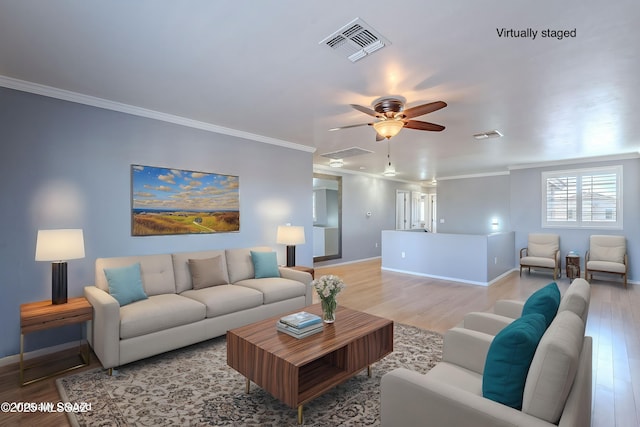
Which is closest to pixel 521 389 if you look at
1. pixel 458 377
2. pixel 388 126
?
pixel 458 377

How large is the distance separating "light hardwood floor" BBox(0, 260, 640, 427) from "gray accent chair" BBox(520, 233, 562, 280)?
294 mm

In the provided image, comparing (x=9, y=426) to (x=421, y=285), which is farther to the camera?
(x=421, y=285)

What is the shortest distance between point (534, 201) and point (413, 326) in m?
5.59

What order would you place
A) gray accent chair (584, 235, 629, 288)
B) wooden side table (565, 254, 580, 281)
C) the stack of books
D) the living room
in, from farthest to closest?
wooden side table (565, 254, 580, 281), gray accent chair (584, 235, 629, 288), the living room, the stack of books

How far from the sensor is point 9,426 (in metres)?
2.05

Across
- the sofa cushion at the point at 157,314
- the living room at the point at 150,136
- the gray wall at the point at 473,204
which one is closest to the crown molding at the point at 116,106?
the living room at the point at 150,136

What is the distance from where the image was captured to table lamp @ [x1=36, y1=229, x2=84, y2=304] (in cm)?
272

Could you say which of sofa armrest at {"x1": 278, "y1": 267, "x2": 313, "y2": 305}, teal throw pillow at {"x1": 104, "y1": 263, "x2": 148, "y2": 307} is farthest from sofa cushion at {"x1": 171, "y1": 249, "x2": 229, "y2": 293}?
sofa armrest at {"x1": 278, "y1": 267, "x2": 313, "y2": 305}

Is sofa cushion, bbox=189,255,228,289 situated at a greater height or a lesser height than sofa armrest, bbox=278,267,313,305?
greater

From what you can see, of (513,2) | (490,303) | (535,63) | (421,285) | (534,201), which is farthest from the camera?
(534,201)

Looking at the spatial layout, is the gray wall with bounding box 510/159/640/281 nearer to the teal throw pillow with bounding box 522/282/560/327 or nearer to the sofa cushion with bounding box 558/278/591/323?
the sofa cushion with bounding box 558/278/591/323

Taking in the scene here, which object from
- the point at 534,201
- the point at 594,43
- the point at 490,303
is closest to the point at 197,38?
the point at 594,43

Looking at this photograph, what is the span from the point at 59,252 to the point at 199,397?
70.9 inches

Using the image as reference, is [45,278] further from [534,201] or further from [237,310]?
[534,201]
